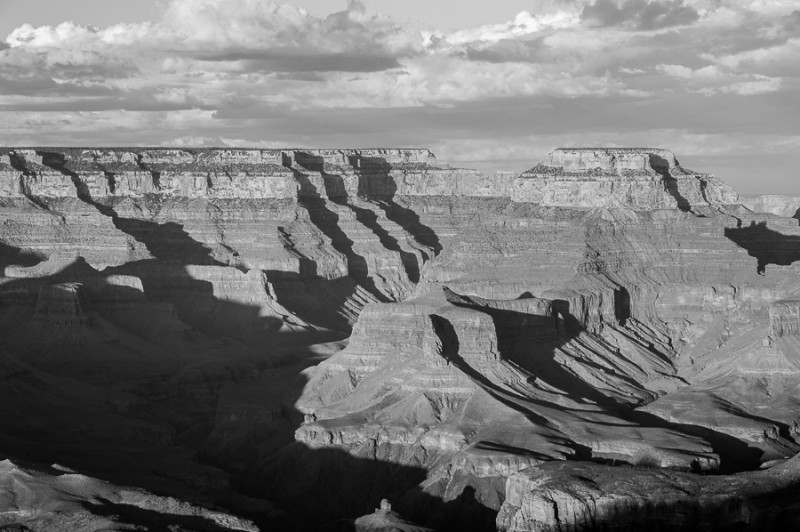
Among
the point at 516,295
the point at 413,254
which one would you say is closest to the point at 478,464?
the point at 516,295

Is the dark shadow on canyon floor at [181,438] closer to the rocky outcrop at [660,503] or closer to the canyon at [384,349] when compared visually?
the canyon at [384,349]

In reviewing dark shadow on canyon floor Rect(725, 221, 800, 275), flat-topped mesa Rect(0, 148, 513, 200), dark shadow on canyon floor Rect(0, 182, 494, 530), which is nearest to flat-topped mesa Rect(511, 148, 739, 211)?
dark shadow on canyon floor Rect(725, 221, 800, 275)

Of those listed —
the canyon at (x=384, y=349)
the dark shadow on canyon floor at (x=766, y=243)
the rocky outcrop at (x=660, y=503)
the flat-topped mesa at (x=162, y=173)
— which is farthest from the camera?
the flat-topped mesa at (x=162, y=173)

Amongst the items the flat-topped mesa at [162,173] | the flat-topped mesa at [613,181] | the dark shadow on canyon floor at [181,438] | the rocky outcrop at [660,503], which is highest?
the flat-topped mesa at [613,181]

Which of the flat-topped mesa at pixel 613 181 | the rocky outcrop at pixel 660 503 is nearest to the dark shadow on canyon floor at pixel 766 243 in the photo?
the flat-topped mesa at pixel 613 181

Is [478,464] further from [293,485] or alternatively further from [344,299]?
[344,299]

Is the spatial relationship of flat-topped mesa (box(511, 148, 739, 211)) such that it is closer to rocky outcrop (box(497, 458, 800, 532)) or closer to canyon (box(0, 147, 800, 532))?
canyon (box(0, 147, 800, 532))
